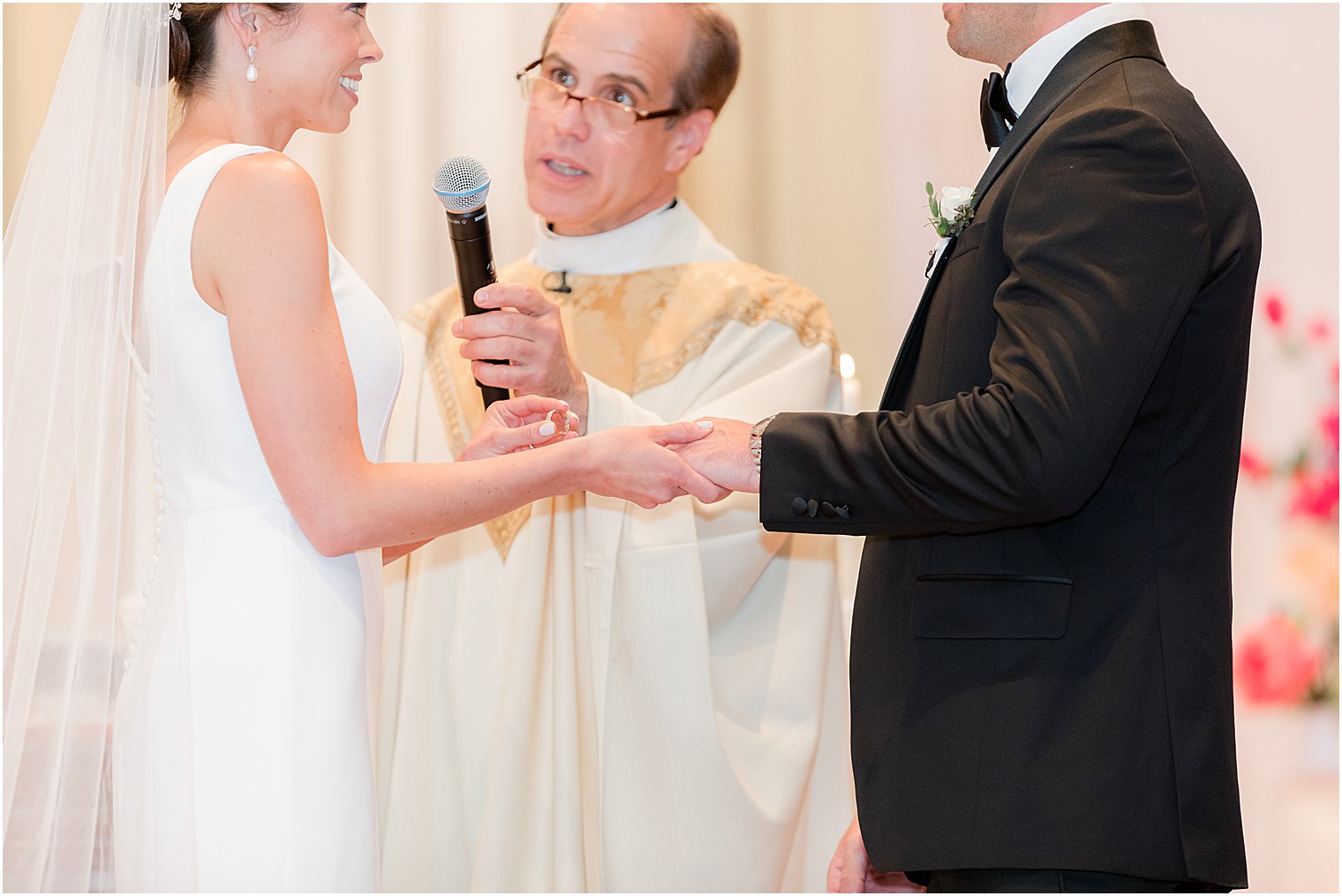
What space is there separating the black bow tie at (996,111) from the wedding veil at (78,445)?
1.15 meters

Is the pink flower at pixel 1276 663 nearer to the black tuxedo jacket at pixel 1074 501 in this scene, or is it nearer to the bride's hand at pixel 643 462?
the black tuxedo jacket at pixel 1074 501

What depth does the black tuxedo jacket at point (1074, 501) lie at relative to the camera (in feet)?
5.15

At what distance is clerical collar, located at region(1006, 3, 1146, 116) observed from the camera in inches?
72.4

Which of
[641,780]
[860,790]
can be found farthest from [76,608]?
[641,780]

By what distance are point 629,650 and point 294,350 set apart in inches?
49.2

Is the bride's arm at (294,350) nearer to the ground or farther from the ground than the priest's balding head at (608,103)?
nearer to the ground

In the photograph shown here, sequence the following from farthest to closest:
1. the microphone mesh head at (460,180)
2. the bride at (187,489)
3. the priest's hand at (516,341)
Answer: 1. the priest's hand at (516,341)
2. the microphone mesh head at (460,180)
3. the bride at (187,489)

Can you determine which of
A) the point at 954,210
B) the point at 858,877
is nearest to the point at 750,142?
the point at 954,210

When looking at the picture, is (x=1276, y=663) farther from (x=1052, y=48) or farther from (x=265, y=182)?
(x=265, y=182)

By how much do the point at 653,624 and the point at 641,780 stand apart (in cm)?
31

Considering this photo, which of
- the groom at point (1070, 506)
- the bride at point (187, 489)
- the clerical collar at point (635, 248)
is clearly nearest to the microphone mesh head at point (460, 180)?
the bride at point (187, 489)

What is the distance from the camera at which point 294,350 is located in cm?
165

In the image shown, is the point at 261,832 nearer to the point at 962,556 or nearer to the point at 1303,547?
the point at 962,556

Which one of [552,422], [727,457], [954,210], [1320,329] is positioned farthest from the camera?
[1320,329]
